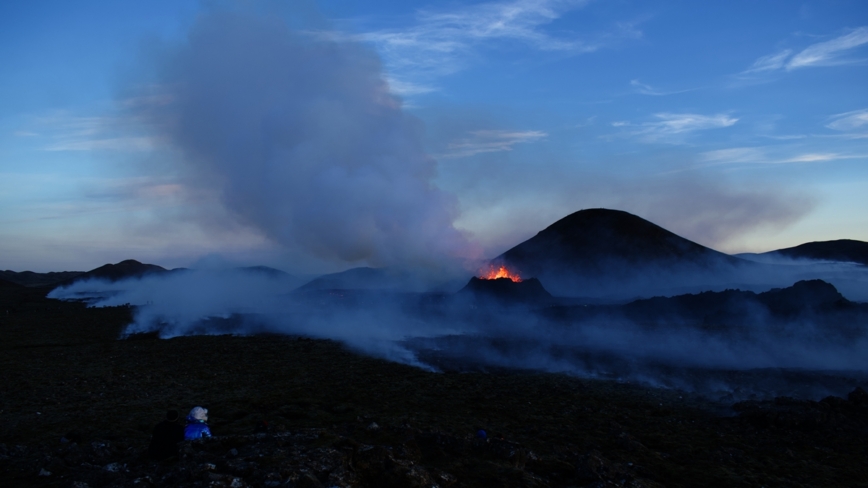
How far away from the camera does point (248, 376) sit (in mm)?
18453

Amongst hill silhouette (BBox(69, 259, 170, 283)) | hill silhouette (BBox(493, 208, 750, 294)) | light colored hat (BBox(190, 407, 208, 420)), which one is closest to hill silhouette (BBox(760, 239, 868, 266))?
hill silhouette (BBox(493, 208, 750, 294))

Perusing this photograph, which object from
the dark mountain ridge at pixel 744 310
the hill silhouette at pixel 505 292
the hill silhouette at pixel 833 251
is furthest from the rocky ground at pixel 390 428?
the hill silhouette at pixel 833 251

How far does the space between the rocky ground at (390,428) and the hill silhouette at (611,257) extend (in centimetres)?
8182

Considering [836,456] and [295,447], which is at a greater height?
[295,447]

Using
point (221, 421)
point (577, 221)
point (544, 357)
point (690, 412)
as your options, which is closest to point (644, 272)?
point (577, 221)

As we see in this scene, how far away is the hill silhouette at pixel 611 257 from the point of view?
100812 mm

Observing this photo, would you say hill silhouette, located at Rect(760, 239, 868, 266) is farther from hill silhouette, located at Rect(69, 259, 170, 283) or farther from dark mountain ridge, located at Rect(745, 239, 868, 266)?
hill silhouette, located at Rect(69, 259, 170, 283)

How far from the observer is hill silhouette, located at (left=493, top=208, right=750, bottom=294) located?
101 metres

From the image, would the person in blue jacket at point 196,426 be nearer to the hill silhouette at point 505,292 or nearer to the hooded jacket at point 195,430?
the hooded jacket at point 195,430

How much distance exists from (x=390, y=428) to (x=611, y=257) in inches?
4113

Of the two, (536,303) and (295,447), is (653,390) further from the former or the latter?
(536,303)

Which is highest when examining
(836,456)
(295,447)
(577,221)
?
(577,221)

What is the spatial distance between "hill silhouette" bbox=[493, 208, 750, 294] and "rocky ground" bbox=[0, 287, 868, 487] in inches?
3221

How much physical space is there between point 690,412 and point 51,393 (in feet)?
58.9
